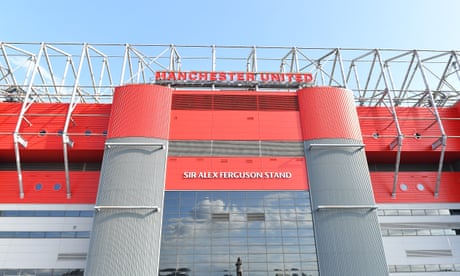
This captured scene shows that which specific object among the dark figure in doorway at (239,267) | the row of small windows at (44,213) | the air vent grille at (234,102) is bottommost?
the dark figure in doorway at (239,267)

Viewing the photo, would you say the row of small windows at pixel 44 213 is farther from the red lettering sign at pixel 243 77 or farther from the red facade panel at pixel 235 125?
the red lettering sign at pixel 243 77

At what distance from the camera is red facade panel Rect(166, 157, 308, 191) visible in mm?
31406

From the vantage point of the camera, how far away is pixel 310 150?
3300 centimetres

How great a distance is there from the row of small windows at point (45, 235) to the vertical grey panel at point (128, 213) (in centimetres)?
519

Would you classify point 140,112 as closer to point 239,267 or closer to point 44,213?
point 44,213

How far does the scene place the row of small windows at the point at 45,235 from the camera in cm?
3191

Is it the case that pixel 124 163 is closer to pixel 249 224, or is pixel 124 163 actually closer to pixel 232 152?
pixel 232 152

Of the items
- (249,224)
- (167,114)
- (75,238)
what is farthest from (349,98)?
(75,238)

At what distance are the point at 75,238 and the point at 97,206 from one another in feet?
20.0

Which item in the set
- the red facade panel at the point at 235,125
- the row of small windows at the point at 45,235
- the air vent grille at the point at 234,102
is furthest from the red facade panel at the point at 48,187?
the air vent grille at the point at 234,102

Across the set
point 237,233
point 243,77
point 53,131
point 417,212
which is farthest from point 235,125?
point 417,212

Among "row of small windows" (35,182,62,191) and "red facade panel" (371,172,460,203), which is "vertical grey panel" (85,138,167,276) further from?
"red facade panel" (371,172,460,203)

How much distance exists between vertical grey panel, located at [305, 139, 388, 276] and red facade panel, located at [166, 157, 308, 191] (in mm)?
1959

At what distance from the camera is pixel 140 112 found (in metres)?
33.8
